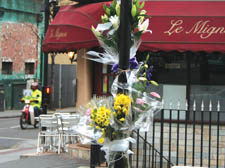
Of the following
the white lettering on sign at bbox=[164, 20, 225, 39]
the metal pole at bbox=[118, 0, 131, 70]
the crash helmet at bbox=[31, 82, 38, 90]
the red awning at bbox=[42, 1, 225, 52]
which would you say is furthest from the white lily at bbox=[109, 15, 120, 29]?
the crash helmet at bbox=[31, 82, 38, 90]

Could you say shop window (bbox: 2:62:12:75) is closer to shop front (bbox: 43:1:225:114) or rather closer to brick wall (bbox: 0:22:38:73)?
brick wall (bbox: 0:22:38:73)

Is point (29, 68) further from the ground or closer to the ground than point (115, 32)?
further from the ground

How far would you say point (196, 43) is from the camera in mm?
9602

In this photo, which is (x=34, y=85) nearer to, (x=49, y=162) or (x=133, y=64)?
(x=49, y=162)

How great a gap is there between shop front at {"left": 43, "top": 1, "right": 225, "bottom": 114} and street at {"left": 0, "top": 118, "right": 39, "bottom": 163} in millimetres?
2922

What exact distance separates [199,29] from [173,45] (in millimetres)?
594

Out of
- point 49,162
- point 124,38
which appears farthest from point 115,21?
point 49,162

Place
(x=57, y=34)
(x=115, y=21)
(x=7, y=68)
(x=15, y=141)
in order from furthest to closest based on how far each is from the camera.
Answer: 1. (x=7, y=68)
2. (x=15, y=141)
3. (x=57, y=34)
4. (x=115, y=21)

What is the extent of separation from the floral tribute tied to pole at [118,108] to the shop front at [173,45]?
3.75 metres

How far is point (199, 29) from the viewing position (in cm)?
962

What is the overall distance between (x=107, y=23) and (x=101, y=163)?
4.11m

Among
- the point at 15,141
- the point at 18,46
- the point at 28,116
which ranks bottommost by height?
the point at 15,141

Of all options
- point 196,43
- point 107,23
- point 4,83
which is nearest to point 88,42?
point 196,43

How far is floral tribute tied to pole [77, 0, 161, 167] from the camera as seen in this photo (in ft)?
18.5
